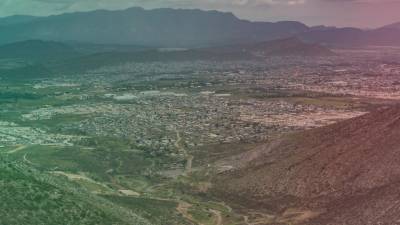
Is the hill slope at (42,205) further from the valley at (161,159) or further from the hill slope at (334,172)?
the hill slope at (334,172)

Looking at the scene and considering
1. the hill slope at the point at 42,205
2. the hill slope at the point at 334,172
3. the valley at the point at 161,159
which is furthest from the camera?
the valley at the point at 161,159

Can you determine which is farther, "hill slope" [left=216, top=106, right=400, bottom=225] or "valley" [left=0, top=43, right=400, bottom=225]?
"valley" [left=0, top=43, right=400, bottom=225]

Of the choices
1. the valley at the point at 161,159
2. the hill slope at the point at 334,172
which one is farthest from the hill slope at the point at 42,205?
the hill slope at the point at 334,172

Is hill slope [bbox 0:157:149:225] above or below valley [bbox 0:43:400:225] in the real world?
above

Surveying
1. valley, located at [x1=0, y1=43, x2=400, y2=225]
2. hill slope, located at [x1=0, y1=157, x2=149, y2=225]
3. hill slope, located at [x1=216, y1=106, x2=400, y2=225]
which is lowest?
valley, located at [x1=0, y1=43, x2=400, y2=225]

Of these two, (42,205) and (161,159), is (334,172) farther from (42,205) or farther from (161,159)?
(42,205)

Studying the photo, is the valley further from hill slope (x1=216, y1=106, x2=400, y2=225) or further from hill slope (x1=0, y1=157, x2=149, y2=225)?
hill slope (x1=0, y1=157, x2=149, y2=225)

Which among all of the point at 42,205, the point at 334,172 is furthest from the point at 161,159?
the point at 42,205

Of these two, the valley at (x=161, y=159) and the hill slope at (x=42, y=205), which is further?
the valley at (x=161, y=159)

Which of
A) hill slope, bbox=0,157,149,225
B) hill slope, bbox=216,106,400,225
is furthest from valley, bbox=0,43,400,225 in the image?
hill slope, bbox=0,157,149,225

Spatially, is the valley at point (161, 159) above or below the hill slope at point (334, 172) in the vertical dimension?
below
